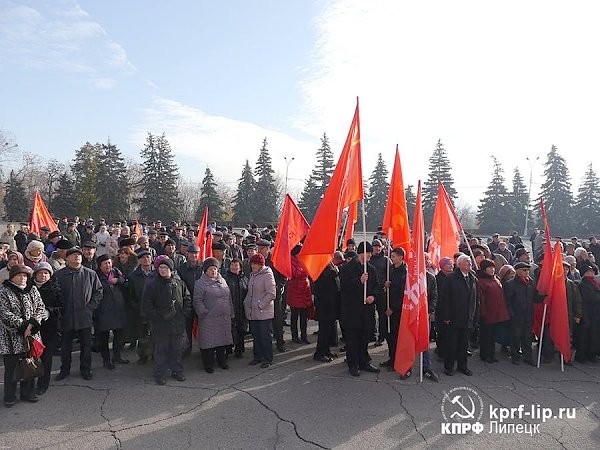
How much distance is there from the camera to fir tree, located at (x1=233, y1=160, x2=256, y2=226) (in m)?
47.6

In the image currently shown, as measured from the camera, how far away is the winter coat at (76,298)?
20.4ft

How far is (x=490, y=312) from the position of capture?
24.9ft

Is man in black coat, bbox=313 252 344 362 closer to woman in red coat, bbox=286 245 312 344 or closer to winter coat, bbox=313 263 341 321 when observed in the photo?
winter coat, bbox=313 263 341 321

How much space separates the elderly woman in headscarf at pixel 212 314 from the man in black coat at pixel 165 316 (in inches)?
15.2

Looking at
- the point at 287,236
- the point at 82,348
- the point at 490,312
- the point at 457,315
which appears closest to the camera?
the point at 82,348

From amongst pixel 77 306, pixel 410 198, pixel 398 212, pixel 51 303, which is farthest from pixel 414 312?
pixel 410 198

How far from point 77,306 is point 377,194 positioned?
140 feet

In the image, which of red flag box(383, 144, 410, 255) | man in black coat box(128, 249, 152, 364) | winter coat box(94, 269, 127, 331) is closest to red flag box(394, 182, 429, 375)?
red flag box(383, 144, 410, 255)

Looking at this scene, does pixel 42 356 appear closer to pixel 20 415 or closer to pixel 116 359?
pixel 20 415

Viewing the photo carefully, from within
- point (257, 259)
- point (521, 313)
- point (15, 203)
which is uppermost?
point (15, 203)

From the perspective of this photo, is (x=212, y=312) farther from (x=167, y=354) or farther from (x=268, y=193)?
(x=268, y=193)

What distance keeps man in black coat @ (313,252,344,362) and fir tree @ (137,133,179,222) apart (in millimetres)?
39902

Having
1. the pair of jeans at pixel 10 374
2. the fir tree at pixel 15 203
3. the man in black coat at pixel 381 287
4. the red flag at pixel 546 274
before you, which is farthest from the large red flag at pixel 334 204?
the fir tree at pixel 15 203

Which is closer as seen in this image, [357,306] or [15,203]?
[357,306]
